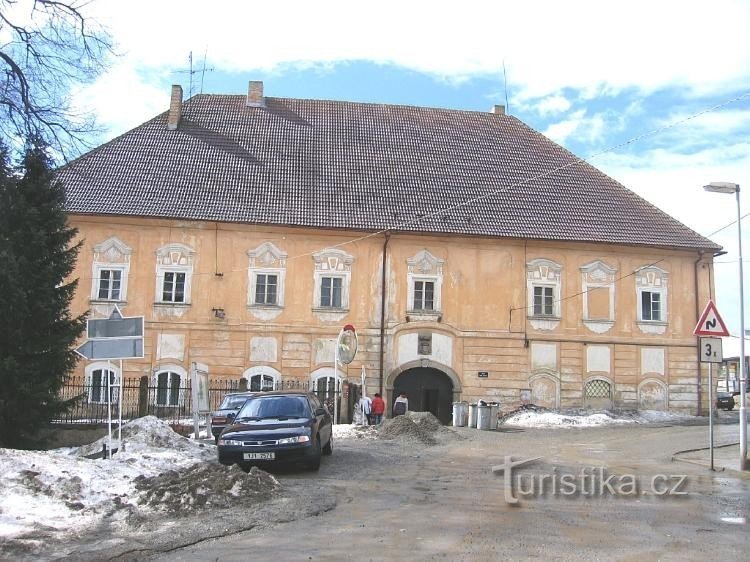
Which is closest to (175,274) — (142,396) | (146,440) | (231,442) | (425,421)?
(142,396)

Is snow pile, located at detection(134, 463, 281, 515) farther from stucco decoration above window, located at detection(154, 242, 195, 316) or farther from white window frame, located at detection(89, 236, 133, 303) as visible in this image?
white window frame, located at detection(89, 236, 133, 303)

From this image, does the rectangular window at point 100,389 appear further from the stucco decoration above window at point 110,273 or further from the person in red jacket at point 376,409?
the person in red jacket at point 376,409

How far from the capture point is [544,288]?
30.2m

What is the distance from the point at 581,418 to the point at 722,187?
1410 centimetres

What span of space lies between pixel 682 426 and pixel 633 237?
26.3 ft

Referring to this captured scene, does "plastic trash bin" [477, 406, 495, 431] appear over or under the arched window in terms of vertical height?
under

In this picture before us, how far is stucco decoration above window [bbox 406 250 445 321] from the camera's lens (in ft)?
97.0

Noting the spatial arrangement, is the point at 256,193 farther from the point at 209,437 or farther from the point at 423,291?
the point at 209,437

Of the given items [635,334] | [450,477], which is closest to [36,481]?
[450,477]

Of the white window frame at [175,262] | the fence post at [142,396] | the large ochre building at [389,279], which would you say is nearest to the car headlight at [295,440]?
the fence post at [142,396]

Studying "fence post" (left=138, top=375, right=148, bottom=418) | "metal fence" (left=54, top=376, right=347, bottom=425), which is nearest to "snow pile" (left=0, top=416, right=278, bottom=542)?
"fence post" (left=138, top=375, right=148, bottom=418)

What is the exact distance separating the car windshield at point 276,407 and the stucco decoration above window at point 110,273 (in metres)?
16.0

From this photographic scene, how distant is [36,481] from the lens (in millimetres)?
9430

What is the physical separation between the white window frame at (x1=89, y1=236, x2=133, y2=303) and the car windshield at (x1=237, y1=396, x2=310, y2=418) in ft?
52.7
